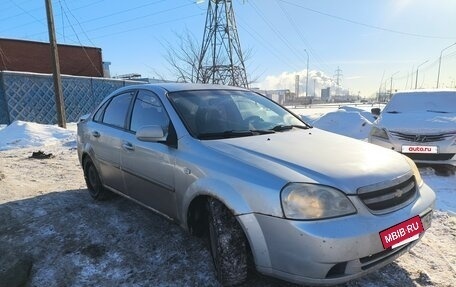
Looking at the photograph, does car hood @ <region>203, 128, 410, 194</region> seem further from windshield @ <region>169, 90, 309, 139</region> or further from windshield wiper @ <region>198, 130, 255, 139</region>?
windshield @ <region>169, 90, 309, 139</region>

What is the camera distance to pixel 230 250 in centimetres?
269

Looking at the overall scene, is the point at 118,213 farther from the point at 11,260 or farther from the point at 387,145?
the point at 387,145

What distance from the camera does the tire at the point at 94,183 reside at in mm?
4961

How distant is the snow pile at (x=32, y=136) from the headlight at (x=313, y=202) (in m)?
9.51

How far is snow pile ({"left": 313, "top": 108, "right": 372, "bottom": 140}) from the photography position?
12.1 m

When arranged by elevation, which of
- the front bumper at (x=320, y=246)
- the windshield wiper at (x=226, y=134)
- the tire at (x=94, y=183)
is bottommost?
the tire at (x=94, y=183)

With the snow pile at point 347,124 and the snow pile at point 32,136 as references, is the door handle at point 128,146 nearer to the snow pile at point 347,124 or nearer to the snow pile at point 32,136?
the snow pile at point 32,136

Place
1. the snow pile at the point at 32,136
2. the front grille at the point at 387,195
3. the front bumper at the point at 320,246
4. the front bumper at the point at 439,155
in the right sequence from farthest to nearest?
the snow pile at the point at 32,136 → the front bumper at the point at 439,155 → the front grille at the point at 387,195 → the front bumper at the point at 320,246

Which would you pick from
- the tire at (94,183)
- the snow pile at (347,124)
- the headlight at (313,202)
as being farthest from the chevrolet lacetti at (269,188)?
the snow pile at (347,124)

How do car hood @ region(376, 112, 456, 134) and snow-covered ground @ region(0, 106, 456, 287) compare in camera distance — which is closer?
snow-covered ground @ region(0, 106, 456, 287)

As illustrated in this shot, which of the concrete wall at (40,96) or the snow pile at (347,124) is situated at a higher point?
the concrete wall at (40,96)

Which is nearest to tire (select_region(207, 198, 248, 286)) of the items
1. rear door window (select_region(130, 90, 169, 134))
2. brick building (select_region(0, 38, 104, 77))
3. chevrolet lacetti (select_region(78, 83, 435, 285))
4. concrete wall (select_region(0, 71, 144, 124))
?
chevrolet lacetti (select_region(78, 83, 435, 285))

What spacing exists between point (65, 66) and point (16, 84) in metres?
9.44

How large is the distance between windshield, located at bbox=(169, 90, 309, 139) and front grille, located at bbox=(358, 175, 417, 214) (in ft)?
4.01
